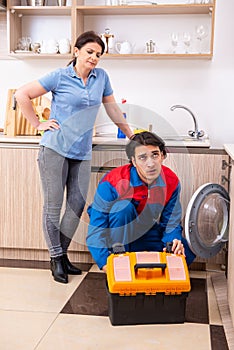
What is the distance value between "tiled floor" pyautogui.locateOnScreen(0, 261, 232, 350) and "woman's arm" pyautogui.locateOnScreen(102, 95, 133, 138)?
33.5 inches

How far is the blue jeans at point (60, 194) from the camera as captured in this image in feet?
9.86

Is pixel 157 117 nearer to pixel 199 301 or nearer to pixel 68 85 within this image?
pixel 68 85

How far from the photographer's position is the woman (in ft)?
9.59

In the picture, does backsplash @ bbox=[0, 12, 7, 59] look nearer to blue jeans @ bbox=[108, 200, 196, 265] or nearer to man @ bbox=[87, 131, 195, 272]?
man @ bbox=[87, 131, 195, 272]

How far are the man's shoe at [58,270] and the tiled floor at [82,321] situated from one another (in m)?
0.04

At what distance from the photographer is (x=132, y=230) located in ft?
9.57

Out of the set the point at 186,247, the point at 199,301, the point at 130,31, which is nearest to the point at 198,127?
the point at 130,31

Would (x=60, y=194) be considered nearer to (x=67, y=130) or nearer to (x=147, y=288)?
(x=67, y=130)

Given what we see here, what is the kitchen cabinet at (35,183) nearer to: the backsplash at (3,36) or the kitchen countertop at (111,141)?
the kitchen countertop at (111,141)

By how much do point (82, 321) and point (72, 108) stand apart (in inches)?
43.0

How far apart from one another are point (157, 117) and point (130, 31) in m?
0.60

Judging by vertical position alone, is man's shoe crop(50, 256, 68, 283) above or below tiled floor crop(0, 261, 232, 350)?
above

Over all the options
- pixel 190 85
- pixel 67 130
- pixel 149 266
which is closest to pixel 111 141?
pixel 67 130

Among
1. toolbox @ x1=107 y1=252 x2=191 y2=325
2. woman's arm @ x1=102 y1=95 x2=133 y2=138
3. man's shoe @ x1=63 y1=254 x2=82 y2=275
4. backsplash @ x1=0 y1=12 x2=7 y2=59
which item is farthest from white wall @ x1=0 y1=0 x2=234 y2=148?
toolbox @ x1=107 y1=252 x2=191 y2=325
